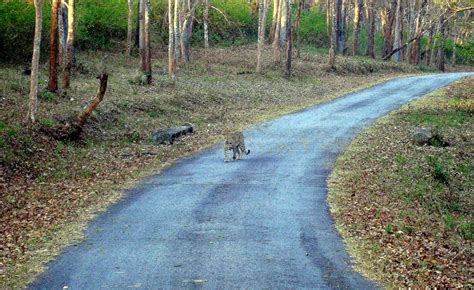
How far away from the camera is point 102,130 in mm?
22734

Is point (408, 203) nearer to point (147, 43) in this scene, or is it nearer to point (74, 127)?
point (74, 127)

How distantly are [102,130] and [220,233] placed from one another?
38.7 ft

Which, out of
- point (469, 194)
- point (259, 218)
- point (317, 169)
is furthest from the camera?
point (317, 169)

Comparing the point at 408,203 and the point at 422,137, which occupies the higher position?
the point at 422,137

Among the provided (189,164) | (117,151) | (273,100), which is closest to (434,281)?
(189,164)

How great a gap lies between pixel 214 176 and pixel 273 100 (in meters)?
17.7

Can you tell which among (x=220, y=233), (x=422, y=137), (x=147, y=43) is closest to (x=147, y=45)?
(x=147, y=43)

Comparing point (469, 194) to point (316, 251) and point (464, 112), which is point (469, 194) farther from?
point (464, 112)

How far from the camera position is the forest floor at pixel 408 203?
34.2ft

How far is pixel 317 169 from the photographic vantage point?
18.3 metres

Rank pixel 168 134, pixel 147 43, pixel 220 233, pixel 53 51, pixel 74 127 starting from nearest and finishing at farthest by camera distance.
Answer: pixel 220 233
pixel 74 127
pixel 168 134
pixel 53 51
pixel 147 43

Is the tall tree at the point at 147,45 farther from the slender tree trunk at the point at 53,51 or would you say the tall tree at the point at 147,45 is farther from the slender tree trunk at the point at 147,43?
the slender tree trunk at the point at 53,51

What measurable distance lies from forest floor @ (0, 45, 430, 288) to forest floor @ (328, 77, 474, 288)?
5.17 m

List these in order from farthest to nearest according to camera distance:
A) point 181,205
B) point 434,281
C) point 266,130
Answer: point 266,130
point 181,205
point 434,281
